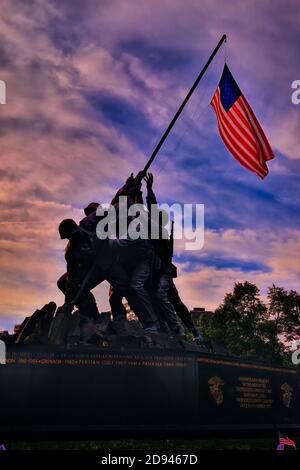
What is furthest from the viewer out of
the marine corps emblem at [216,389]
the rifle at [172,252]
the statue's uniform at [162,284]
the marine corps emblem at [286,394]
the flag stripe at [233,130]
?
the rifle at [172,252]

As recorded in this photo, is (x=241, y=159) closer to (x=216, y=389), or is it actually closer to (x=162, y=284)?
(x=162, y=284)

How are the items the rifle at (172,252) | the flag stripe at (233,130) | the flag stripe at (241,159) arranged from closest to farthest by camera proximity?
the flag stripe at (241,159), the flag stripe at (233,130), the rifle at (172,252)

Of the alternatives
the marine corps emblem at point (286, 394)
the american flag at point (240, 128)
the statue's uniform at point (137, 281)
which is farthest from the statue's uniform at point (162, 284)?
the marine corps emblem at point (286, 394)

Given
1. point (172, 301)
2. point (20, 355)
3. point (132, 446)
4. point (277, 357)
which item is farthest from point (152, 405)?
point (277, 357)

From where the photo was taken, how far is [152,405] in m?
14.9

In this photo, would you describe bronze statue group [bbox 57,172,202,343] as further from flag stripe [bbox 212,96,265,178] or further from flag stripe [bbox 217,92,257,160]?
flag stripe [bbox 217,92,257,160]

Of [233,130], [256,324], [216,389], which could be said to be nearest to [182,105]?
[233,130]

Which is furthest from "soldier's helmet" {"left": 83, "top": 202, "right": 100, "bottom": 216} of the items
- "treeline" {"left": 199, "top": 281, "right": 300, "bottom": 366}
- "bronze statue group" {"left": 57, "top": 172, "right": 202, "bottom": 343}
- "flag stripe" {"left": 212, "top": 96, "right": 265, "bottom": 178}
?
"treeline" {"left": 199, "top": 281, "right": 300, "bottom": 366}

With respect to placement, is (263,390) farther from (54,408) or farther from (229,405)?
(54,408)

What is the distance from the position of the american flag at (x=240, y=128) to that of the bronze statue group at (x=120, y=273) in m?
3.81

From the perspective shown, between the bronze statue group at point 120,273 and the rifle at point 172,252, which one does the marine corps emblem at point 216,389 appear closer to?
the bronze statue group at point 120,273

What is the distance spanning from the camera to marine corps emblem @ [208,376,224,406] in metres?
15.7

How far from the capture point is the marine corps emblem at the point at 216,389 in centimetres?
1569
